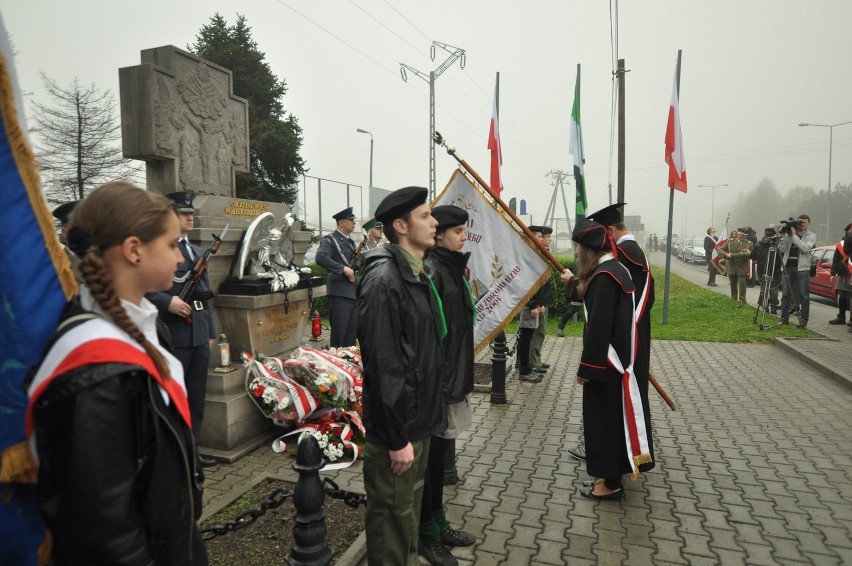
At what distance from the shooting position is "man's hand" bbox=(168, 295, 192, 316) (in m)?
4.28

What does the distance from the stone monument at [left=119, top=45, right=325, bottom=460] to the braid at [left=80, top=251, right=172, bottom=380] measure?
3.73m

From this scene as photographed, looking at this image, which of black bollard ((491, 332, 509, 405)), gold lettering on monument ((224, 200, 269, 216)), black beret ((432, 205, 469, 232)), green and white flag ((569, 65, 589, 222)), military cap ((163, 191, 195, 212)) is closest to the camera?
black beret ((432, 205, 469, 232))

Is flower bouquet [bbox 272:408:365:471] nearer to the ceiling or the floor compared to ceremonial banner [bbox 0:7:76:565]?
nearer to the floor

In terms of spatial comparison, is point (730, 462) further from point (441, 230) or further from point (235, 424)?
point (235, 424)

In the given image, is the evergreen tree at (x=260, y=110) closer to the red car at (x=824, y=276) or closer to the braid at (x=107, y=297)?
the red car at (x=824, y=276)

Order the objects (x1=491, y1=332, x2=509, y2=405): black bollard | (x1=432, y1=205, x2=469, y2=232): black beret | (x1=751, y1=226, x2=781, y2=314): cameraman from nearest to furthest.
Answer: (x1=432, y1=205, x2=469, y2=232): black beret < (x1=491, y1=332, x2=509, y2=405): black bollard < (x1=751, y1=226, x2=781, y2=314): cameraman

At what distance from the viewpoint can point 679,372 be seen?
835 centimetres

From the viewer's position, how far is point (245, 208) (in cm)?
604

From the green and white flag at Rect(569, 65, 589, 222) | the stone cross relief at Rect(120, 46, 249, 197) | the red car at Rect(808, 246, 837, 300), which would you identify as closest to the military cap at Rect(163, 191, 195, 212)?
the stone cross relief at Rect(120, 46, 249, 197)

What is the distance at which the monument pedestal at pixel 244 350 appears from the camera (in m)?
4.96

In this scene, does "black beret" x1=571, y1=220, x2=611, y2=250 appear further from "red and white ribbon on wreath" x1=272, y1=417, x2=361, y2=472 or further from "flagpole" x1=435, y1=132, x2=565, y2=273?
"red and white ribbon on wreath" x1=272, y1=417, x2=361, y2=472

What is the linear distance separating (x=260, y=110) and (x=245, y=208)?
24701 mm

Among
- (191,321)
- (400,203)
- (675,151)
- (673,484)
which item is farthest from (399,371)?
(675,151)

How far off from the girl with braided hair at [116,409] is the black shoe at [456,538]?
7.42ft
